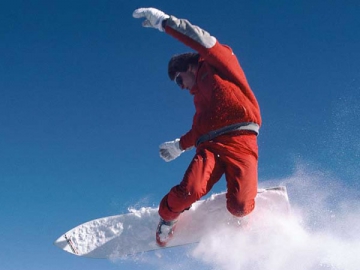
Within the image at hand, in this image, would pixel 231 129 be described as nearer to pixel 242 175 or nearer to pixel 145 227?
pixel 242 175

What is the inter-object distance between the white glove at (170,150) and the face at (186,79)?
90 centimetres

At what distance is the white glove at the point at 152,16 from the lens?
4.76 meters

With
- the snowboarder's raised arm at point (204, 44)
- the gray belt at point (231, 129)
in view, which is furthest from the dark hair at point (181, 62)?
the gray belt at point (231, 129)

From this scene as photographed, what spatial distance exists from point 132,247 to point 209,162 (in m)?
1.74

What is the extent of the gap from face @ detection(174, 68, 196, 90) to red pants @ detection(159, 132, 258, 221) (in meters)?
0.77

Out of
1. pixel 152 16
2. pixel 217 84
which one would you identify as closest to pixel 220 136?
pixel 217 84

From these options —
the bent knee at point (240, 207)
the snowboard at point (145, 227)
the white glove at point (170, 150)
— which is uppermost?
the white glove at point (170, 150)

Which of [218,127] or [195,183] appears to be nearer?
[195,183]

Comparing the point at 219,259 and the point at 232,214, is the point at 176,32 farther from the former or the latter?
the point at 219,259

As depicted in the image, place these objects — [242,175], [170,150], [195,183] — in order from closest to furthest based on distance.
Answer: [195,183] → [242,175] → [170,150]

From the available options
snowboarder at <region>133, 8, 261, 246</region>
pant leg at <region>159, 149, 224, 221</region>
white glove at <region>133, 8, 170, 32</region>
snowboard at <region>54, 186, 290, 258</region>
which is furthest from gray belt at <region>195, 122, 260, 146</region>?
white glove at <region>133, 8, 170, 32</region>

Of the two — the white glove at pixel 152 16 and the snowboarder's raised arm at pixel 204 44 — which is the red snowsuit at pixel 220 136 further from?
the white glove at pixel 152 16

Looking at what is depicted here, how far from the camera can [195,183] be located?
4406mm

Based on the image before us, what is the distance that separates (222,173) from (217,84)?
0.96 meters
